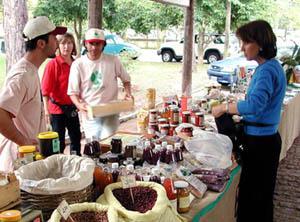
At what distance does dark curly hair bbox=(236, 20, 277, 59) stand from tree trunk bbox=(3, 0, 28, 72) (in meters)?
1.94

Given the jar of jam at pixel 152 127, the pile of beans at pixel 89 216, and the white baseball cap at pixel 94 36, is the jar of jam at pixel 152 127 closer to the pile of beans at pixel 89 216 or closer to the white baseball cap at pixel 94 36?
the white baseball cap at pixel 94 36

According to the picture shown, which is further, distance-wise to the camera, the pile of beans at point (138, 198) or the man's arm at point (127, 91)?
the man's arm at point (127, 91)

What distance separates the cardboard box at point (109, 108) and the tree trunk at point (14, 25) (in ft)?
3.27

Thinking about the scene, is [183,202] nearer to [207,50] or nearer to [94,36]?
[94,36]

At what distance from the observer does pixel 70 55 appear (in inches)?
125

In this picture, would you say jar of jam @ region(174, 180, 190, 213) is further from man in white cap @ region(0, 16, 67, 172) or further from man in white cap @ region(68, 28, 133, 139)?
man in white cap @ region(68, 28, 133, 139)

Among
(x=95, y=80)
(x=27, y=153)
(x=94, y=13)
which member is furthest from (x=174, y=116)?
(x=94, y=13)

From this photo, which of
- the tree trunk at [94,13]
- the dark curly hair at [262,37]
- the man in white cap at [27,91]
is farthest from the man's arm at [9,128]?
the tree trunk at [94,13]

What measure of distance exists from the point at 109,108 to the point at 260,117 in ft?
3.52

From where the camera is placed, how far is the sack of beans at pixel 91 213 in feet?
3.70

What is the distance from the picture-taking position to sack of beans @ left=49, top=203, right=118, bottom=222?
1129 mm

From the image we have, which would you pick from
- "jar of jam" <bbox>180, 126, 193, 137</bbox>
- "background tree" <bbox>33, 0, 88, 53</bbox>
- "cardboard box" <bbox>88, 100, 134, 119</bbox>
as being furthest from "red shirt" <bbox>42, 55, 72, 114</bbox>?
"background tree" <bbox>33, 0, 88, 53</bbox>

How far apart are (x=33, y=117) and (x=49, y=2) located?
4.87 meters

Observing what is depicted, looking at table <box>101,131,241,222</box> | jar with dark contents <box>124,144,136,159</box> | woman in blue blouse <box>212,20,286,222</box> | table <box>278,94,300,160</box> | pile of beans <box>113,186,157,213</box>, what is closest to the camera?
pile of beans <box>113,186,157,213</box>
